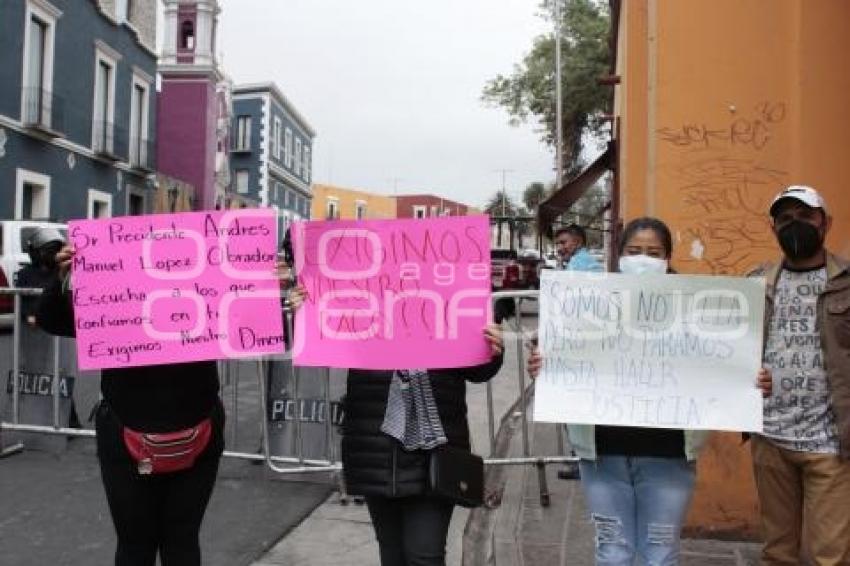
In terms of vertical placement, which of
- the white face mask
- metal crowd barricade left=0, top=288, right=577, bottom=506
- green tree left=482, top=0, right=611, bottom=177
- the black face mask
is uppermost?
green tree left=482, top=0, right=611, bottom=177


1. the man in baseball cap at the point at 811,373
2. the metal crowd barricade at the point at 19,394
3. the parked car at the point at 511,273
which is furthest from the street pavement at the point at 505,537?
the parked car at the point at 511,273

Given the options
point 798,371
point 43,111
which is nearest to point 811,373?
point 798,371

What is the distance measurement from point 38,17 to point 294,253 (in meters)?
25.4

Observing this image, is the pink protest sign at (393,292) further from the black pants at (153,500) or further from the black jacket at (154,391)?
the black pants at (153,500)

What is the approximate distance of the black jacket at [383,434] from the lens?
2992 millimetres

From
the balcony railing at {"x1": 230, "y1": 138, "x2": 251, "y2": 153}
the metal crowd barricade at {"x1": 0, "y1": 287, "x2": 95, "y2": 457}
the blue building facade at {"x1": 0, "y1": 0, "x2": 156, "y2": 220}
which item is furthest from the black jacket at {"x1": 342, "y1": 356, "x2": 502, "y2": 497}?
the balcony railing at {"x1": 230, "y1": 138, "x2": 251, "y2": 153}

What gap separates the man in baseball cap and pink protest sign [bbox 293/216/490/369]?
1.33m

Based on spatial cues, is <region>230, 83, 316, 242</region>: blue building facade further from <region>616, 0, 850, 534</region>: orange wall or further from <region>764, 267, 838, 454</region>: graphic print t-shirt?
<region>764, 267, 838, 454</region>: graphic print t-shirt

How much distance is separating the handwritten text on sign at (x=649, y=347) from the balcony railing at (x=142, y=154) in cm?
3085

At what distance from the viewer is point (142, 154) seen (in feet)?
108

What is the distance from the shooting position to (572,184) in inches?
574

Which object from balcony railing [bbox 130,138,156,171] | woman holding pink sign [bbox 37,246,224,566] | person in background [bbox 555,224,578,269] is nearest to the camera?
woman holding pink sign [bbox 37,246,224,566]

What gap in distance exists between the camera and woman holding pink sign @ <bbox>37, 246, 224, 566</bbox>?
3.07 m

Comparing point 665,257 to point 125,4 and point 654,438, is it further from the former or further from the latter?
point 125,4
